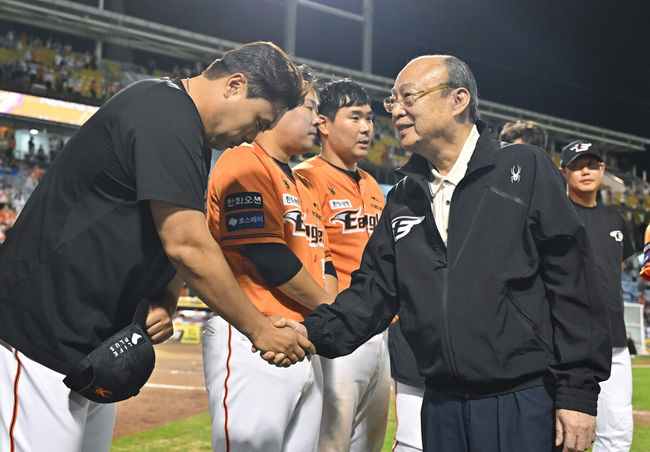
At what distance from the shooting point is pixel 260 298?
2.79 metres

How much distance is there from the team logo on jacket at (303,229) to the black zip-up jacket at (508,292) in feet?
2.69

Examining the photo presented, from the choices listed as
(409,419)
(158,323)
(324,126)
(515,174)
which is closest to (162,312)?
(158,323)

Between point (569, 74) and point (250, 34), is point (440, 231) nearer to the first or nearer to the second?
point (250, 34)

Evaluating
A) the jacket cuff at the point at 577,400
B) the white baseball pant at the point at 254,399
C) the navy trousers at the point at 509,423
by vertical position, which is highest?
the jacket cuff at the point at 577,400

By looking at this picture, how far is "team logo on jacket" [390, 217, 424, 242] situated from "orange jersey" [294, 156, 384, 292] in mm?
1111

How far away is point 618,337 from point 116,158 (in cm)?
345

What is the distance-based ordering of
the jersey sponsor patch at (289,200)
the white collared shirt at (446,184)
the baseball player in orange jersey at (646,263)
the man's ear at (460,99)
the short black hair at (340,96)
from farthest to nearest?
the short black hair at (340,96)
the baseball player in orange jersey at (646,263)
the jersey sponsor patch at (289,200)
the man's ear at (460,99)
the white collared shirt at (446,184)

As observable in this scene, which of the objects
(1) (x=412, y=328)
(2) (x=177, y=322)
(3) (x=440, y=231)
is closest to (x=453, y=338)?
(1) (x=412, y=328)

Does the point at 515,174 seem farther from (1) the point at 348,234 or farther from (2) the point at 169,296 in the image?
(1) the point at 348,234

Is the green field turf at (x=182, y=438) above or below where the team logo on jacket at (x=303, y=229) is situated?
below

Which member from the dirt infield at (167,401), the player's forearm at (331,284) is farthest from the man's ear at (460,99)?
the dirt infield at (167,401)

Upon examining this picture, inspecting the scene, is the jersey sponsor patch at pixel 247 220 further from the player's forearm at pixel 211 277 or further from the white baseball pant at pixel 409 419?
the white baseball pant at pixel 409 419

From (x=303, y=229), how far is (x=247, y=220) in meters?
0.40

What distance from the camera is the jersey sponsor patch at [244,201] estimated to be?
2725mm
